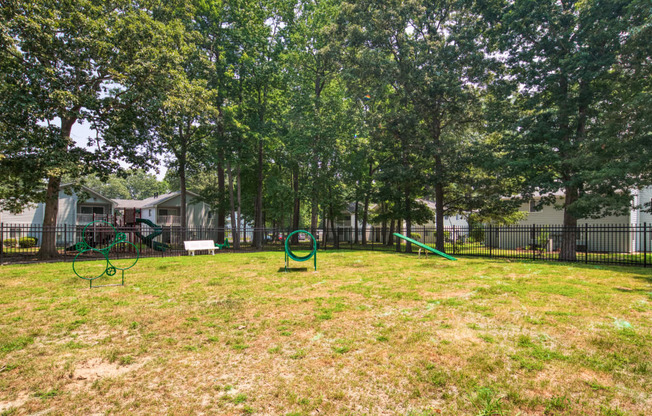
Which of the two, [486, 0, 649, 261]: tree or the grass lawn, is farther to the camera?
[486, 0, 649, 261]: tree

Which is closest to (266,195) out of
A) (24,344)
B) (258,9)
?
(258,9)

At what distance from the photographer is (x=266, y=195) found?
34.1 meters

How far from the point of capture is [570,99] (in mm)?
14797

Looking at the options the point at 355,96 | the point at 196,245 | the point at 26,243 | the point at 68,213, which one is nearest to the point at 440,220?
the point at 355,96

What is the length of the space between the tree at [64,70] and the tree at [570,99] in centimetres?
1959

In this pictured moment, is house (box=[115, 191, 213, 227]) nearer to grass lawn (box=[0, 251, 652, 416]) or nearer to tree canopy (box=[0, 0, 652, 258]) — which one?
tree canopy (box=[0, 0, 652, 258])

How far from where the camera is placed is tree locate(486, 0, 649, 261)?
1302cm

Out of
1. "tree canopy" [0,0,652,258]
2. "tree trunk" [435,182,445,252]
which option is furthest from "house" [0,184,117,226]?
"tree trunk" [435,182,445,252]

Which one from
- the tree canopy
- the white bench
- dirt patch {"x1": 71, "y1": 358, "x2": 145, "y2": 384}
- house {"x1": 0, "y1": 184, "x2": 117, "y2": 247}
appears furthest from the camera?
house {"x1": 0, "y1": 184, "x2": 117, "y2": 247}

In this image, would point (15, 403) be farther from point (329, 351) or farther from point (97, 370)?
point (329, 351)

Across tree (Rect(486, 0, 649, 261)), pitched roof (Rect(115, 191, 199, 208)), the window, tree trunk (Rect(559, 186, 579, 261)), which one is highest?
tree (Rect(486, 0, 649, 261))

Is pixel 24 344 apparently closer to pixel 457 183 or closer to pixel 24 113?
pixel 24 113

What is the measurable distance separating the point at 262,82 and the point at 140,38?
28.8 feet

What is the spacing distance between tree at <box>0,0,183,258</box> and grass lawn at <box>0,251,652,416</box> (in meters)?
11.0
